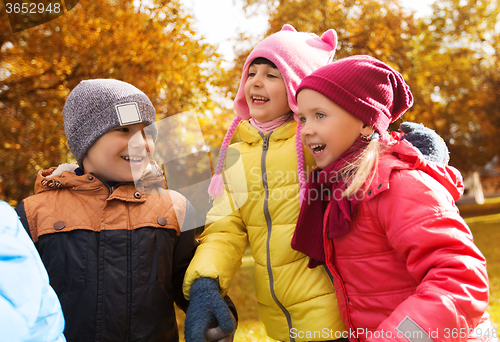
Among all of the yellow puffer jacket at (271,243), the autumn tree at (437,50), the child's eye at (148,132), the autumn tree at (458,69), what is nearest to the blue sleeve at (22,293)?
the yellow puffer jacket at (271,243)

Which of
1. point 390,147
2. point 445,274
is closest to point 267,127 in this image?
point 390,147

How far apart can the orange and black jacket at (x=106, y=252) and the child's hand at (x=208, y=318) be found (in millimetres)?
223

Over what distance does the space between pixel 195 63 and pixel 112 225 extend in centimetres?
490

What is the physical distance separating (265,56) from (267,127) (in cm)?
37

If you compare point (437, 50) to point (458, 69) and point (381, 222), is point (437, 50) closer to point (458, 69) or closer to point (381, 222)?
point (458, 69)

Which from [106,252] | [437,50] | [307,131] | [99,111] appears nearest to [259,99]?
[307,131]

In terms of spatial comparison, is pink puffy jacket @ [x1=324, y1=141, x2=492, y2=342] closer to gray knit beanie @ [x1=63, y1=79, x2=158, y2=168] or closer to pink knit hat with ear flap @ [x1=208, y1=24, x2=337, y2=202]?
pink knit hat with ear flap @ [x1=208, y1=24, x2=337, y2=202]

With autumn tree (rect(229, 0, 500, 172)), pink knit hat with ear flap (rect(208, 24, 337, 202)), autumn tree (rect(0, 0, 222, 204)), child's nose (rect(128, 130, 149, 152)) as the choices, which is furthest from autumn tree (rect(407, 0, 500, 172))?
child's nose (rect(128, 130, 149, 152))

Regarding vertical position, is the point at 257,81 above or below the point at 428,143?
above

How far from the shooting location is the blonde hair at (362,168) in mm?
1391

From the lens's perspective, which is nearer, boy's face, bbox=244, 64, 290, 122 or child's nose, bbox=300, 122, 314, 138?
child's nose, bbox=300, 122, 314, 138

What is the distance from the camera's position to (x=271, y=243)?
176cm

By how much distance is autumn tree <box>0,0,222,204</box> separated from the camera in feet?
15.6

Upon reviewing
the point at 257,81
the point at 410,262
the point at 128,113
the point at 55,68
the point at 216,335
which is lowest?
the point at 216,335
